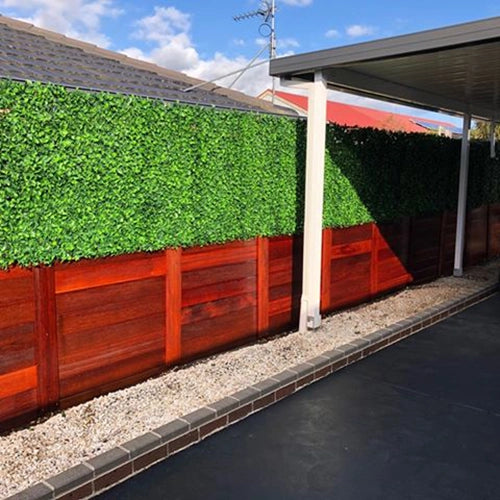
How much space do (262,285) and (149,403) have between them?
2.03m

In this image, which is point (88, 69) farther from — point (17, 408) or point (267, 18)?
point (267, 18)

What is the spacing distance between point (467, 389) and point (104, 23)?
9.32 metres

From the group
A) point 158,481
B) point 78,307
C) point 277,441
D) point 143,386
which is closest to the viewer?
point 158,481

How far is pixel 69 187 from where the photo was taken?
12.5 ft

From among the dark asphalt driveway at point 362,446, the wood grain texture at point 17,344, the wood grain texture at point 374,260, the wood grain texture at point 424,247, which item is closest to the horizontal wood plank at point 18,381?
the wood grain texture at point 17,344

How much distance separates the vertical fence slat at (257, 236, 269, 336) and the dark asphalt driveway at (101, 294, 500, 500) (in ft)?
3.60

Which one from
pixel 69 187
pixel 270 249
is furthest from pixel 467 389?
pixel 69 187

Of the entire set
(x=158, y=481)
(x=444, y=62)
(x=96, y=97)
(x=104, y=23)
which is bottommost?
(x=158, y=481)

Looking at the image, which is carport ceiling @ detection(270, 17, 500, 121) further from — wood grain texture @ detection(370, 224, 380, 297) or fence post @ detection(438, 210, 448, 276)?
fence post @ detection(438, 210, 448, 276)

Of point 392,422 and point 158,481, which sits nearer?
point 158,481

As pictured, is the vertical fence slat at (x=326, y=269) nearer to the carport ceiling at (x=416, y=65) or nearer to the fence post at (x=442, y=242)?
the carport ceiling at (x=416, y=65)

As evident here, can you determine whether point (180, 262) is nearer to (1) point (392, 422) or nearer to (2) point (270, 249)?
(2) point (270, 249)

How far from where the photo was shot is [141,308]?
4.47 metres

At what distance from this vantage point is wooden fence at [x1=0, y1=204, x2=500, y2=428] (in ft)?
12.1
